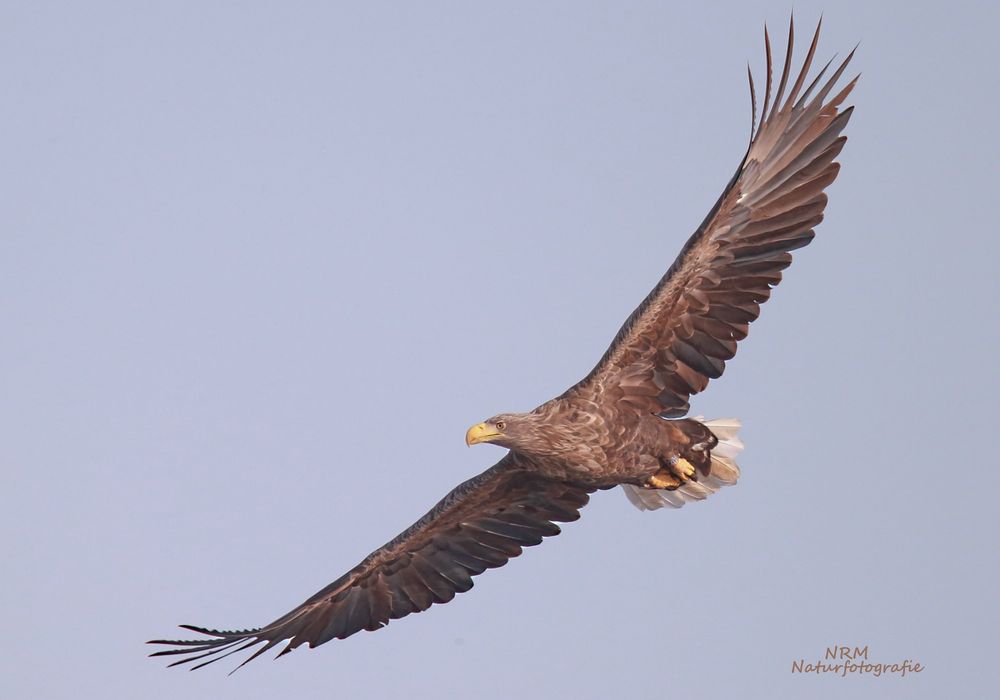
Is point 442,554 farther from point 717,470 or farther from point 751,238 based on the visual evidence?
point 751,238

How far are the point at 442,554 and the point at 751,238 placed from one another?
365cm

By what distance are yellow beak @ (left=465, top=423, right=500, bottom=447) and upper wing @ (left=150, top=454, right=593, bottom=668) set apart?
133 centimetres

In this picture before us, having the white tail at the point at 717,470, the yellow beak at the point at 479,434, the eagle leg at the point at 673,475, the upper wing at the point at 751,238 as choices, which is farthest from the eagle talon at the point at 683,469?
the yellow beak at the point at 479,434

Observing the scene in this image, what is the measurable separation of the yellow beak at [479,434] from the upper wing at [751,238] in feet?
2.16

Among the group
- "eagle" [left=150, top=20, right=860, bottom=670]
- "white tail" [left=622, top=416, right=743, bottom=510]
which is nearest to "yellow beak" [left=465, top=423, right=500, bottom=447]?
"eagle" [left=150, top=20, right=860, bottom=670]

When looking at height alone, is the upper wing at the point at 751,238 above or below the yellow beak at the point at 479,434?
above

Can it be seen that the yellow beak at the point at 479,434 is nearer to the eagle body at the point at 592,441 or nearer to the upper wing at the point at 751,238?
the eagle body at the point at 592,441

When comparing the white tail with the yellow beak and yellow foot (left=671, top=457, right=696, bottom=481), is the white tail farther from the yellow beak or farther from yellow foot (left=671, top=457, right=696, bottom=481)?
the yellow beak

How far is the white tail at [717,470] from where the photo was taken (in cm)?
1172

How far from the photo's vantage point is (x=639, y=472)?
1108 cm

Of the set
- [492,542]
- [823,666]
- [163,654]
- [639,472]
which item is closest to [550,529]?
[492,542]

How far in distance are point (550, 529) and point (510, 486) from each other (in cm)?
49

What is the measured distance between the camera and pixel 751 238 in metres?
10.9

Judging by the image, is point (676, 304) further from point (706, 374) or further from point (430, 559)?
point (430, 559)
